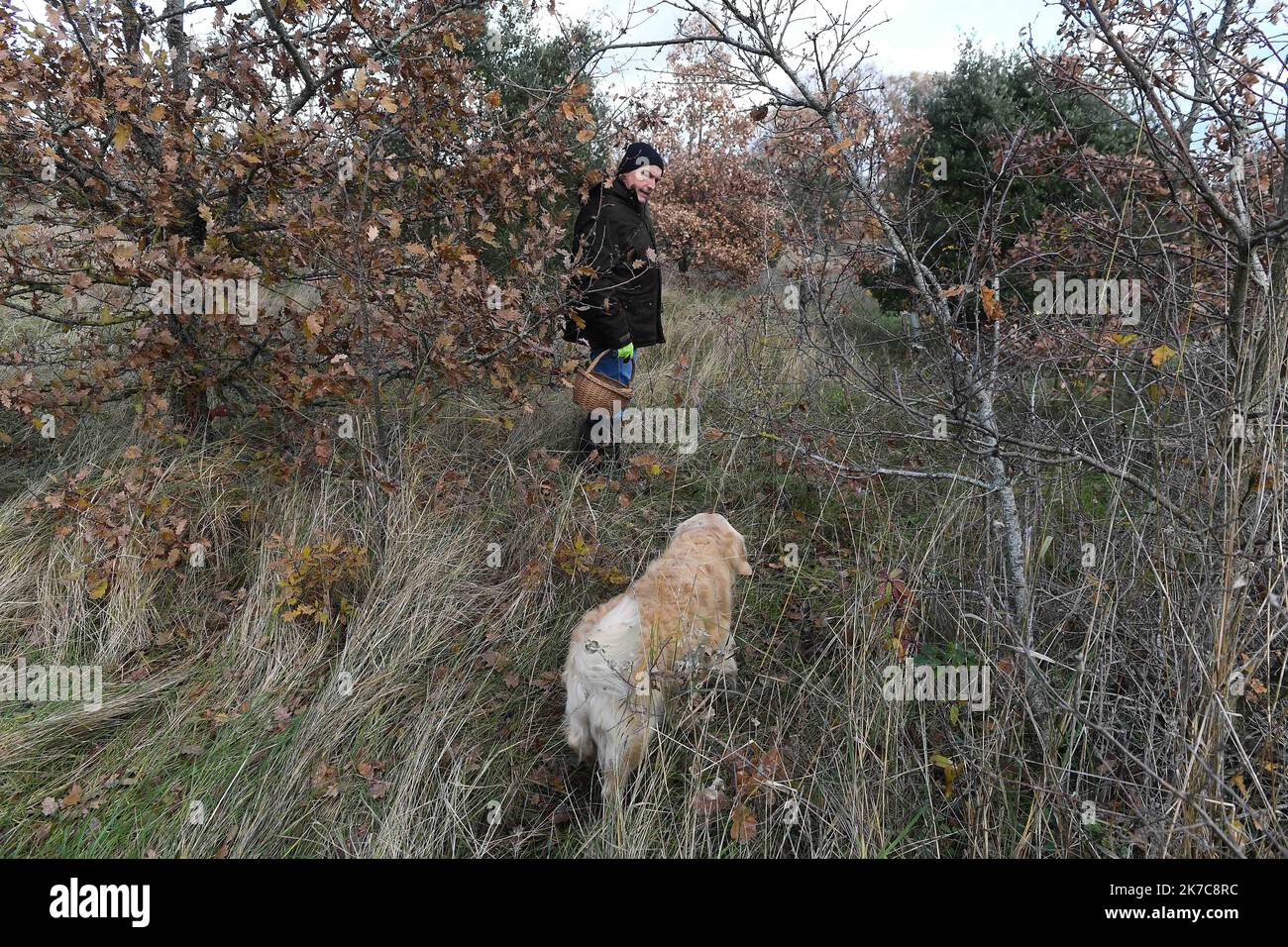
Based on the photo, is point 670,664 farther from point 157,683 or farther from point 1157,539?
point 157,683

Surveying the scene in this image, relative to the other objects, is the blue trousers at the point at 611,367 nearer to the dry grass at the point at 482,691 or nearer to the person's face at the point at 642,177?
the dry grass at the point at 482,691

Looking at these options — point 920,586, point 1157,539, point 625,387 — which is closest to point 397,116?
point 625,387

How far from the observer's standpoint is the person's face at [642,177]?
4352 millimetres

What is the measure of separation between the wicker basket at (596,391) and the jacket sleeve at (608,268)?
20cm

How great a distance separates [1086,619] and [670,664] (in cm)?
149

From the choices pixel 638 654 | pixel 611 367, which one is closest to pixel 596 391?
pixel 611 367

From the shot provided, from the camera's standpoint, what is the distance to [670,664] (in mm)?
2467

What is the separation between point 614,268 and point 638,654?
8.77 ft

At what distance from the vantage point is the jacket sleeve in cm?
427

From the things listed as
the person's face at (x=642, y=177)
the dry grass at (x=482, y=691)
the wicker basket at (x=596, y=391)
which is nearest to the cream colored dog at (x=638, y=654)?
the dry grass at (x=482, y=691)

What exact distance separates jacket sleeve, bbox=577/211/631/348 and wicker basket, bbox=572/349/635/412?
0.66ft

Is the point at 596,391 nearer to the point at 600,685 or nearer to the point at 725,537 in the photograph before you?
the point at 725,537

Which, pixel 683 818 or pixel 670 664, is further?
pixel 670 664

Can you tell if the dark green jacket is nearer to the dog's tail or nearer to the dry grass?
the dry grass
